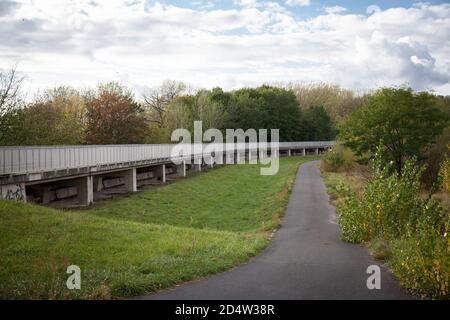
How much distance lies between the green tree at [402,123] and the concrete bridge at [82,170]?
15.8 meters

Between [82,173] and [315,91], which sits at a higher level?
[315,91]

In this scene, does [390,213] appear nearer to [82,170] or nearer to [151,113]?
[82,170]

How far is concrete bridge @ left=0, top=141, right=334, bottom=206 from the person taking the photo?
20720 mm

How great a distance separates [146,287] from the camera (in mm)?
9250

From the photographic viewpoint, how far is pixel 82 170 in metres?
25.9

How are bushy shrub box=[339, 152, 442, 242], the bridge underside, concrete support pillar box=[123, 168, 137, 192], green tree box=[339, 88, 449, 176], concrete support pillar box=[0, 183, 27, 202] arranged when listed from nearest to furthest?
bushy shrub box=[339, 152, 442, 242]
concrete support pillar box=[0, 183, 27, 202]
the bridge underside
green tree box=[339, 88, 449, 176]
concrete support pillar box=[123, 168, 137, 192]

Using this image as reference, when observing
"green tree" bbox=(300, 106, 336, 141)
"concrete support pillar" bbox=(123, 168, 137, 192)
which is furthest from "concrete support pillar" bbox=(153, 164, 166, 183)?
"green tree" bbox=(300, 106, 336, 141)

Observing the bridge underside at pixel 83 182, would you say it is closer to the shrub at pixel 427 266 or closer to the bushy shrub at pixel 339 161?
the bushy shrub at pixel 339 161

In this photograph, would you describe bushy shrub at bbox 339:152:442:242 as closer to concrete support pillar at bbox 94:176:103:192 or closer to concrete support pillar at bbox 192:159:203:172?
concrete support pillar at bbox 94:176:103:192

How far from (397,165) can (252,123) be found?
48.8m

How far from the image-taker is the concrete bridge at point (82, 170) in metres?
20.7

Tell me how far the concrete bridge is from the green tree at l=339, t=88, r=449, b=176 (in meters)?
15.8
